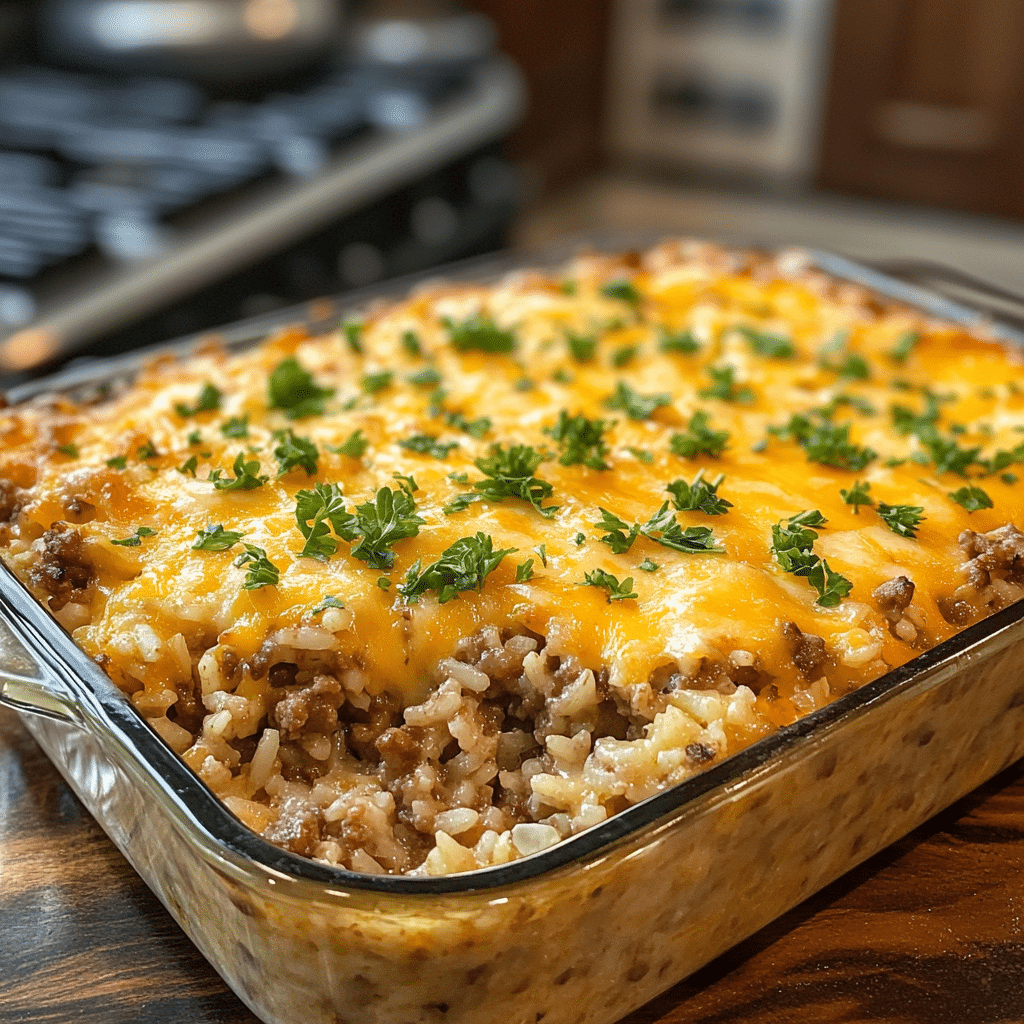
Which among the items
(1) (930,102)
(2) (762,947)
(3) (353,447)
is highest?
(3) (353,447)

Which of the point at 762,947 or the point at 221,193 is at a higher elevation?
the point at 221,193

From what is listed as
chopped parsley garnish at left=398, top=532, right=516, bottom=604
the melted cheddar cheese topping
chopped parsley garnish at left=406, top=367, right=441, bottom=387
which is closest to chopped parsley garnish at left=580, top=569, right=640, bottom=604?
the melted cheddar cheese topping

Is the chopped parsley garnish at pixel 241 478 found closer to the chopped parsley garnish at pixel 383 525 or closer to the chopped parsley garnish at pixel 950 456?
the chopped parsley garnish at pixel 383 525

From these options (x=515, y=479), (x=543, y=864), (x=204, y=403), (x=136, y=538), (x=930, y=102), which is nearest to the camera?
(x=543, y=864)

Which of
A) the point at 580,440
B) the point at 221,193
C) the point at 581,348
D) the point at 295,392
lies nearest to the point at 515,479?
the point at 580,440

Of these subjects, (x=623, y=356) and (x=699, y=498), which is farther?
(x=623, y=356)

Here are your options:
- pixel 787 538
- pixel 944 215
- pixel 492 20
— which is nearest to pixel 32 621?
Result: pixel 787 538

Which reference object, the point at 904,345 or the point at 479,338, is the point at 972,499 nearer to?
the point at 904,345
